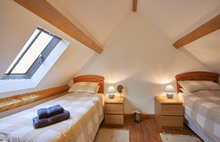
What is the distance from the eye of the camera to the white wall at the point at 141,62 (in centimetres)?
276

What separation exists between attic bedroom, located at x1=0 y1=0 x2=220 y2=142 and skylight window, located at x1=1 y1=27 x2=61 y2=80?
17mm

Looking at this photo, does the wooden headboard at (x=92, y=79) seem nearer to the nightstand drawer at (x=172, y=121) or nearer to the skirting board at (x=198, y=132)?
the nightstand drawer at (x=172, y=121)

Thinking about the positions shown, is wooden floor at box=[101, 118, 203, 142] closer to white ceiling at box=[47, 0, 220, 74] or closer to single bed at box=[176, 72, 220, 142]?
single bed at box=[176, 72, 220, 142]

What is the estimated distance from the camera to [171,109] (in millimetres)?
2262

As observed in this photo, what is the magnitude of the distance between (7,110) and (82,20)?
1860 millimetres

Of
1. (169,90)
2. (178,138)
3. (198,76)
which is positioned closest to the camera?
(178,138)

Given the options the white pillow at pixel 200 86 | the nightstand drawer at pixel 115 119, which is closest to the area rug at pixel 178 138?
the nightstand drawer at pixel 115 119

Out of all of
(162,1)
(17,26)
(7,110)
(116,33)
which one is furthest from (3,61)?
(162,1)

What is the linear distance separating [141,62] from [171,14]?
1227mm

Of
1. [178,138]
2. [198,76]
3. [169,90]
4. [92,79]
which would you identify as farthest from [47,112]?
[198,76]

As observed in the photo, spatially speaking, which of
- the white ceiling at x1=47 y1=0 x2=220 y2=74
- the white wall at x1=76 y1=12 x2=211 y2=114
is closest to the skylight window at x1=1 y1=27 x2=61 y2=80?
the white ceiling at x1=47 y1=0 x2=220 y2=74

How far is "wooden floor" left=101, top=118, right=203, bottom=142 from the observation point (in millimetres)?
1985

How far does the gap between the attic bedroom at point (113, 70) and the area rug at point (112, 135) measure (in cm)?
2

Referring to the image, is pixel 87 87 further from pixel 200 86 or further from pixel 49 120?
pixel 200 86
